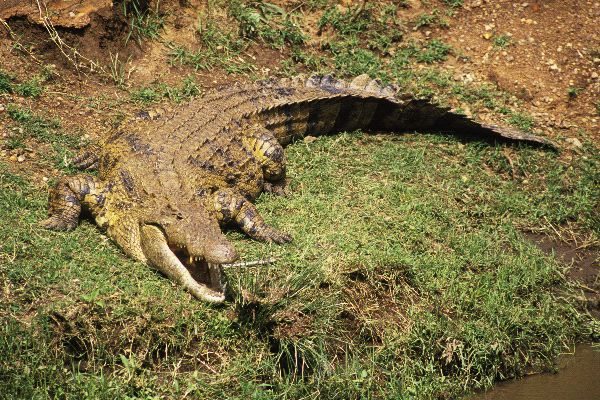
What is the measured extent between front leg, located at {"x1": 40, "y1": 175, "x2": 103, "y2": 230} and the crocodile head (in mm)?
522

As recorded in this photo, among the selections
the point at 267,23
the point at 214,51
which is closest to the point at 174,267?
the point at 214,51

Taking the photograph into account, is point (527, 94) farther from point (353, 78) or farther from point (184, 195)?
point (184, 195)

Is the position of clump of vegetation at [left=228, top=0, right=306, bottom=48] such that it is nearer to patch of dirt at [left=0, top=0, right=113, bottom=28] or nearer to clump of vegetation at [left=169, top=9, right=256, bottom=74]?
clump of vegetation at [left=169, top=9, right=256, bottom=74]

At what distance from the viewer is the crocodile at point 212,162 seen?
5039mm

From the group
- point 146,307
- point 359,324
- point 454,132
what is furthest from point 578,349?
point 146,307

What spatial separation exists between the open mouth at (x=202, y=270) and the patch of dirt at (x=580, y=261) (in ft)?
8.81

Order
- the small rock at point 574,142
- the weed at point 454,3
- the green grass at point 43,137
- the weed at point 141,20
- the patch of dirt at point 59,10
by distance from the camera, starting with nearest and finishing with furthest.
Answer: the green grass at point 43,137
the patch of dirt at point 59,10
the small rock at point 574,142
the weed at point 141,20
the weed at point 454,3

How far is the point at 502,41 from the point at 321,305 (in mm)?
4481

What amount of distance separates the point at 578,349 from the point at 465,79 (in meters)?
3.36

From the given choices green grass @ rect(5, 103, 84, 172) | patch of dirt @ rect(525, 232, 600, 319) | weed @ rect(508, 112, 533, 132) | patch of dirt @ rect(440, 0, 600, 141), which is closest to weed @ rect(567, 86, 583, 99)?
patch of dirt @ rect(440, 0, 600, 141)

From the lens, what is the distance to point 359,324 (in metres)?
5.05

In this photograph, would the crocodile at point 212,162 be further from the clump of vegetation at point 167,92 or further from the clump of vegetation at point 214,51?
the clump of vegetation at point 214,51

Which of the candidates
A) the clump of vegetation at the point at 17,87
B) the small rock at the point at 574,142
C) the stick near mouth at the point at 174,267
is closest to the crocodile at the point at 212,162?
the stick near mouth at the point at 174,267

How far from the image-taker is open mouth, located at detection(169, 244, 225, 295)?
486 centimetres
